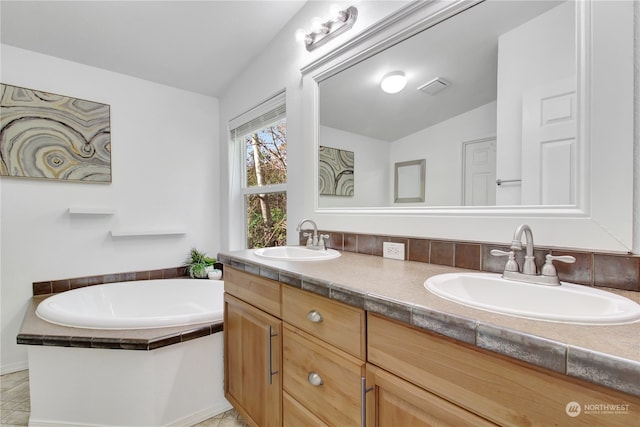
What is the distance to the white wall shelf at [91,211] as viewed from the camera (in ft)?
7.66

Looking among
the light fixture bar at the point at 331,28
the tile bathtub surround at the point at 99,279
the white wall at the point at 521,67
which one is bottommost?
the tile bathtub surround at the point at 99,279

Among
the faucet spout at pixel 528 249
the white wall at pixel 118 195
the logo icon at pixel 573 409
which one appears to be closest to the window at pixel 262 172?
the white wall at pixel 118 195

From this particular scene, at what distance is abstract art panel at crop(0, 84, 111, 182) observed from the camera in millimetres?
2152

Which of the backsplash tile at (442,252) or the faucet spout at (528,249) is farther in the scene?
the backsplash tile at (442,252)

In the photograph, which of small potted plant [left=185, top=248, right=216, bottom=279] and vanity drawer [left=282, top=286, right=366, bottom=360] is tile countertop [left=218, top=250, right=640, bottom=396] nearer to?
vanity drawer [left=282, top=286, right=366, bottom=360]

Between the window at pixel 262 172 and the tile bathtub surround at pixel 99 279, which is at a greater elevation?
the window at pixel 262 172

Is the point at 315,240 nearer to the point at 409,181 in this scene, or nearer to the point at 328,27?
the point at 409,181

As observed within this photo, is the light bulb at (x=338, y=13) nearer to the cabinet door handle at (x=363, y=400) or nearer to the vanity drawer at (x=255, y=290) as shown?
the vanity drawer at (x=255, y=290)

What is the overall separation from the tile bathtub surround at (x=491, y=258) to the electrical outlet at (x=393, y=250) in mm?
23

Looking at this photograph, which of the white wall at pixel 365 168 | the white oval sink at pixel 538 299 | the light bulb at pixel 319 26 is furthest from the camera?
the light bulb at pixel 319 26

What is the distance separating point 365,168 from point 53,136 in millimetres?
2489

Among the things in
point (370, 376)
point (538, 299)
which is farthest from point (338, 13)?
point (370, 376)

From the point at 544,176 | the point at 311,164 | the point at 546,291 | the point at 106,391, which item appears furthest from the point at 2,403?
the point at 544,176

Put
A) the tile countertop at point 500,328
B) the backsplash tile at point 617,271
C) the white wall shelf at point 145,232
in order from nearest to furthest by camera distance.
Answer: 1. the tile countertop at point 500,328
2. the backsplash tile at point 617,271
3. the white wall shelf at point 145,232
